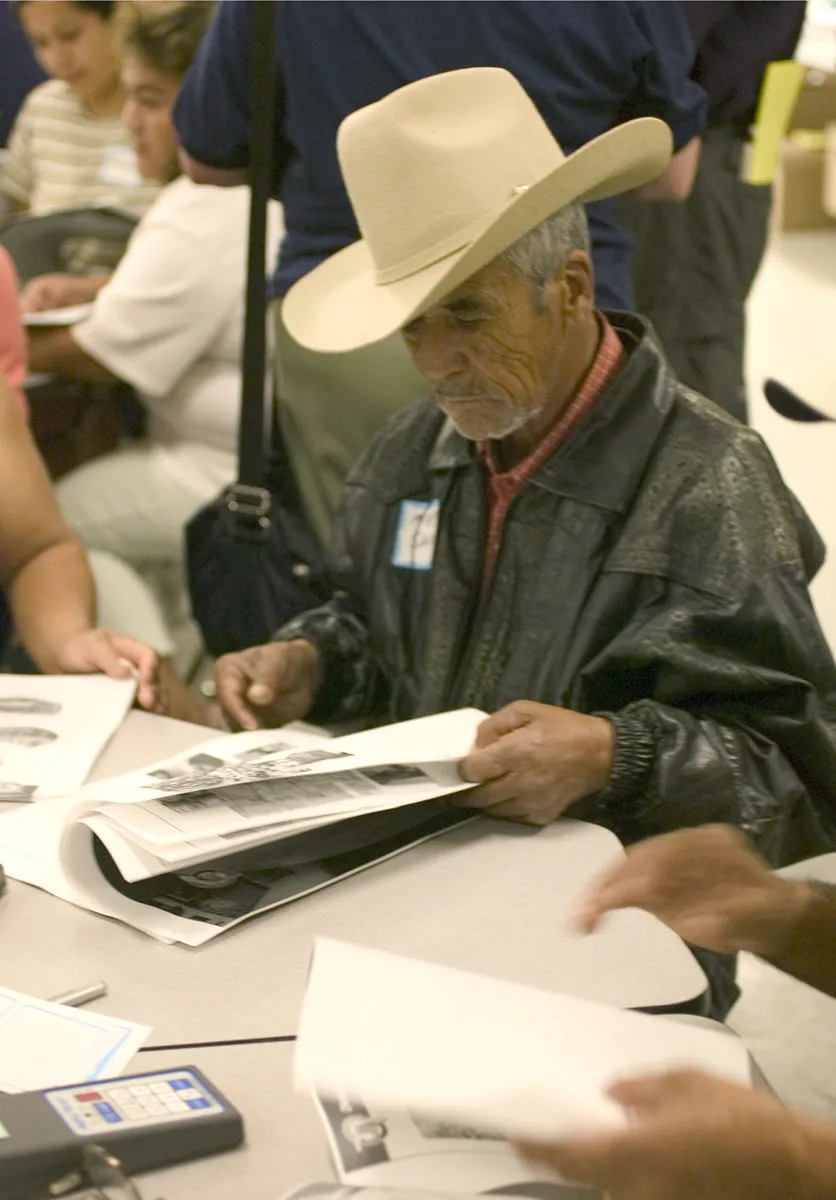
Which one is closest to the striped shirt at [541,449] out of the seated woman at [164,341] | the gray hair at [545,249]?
the gray hair at [545,249]

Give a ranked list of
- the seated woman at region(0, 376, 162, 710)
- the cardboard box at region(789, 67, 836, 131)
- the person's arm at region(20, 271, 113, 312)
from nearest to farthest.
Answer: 1. the seated woman at region(0, 376, 162, 710)
2. the cardboard box at region(789, 67, 836, 131)
3. the person's arm at region(20, 271, 113, 312)

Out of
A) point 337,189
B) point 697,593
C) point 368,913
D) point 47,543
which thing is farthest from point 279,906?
point 337,189

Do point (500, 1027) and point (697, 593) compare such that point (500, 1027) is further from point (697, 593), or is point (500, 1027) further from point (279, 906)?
point (697, 593)

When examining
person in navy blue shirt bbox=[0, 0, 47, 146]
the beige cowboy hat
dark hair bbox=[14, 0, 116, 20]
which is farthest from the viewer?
person in navy blue shirt bbox=[0, 0, 47, 146]

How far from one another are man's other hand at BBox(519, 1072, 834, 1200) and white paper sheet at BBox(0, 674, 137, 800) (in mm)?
832

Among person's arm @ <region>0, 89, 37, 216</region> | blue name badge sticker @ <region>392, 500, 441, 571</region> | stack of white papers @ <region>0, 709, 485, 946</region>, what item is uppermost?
stack of white papers @ <region>0, 709, 485, 946</region>

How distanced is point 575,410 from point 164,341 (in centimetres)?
147

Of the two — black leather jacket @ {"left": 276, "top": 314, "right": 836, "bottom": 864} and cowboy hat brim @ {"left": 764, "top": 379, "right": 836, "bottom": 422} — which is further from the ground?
cowboy hat brim @ {"left": 764, "top": 379, "right": 836, "bottom": 422}

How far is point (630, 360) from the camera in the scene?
170 cm

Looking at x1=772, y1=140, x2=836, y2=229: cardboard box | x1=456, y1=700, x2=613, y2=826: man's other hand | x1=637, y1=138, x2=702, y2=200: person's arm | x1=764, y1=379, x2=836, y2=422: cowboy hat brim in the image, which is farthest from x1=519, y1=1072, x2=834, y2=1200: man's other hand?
x1=772, y1=140, x2=836, y2=229: cardboard box

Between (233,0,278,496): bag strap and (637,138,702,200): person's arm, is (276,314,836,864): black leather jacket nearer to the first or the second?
(233,0,278,496): bag strap

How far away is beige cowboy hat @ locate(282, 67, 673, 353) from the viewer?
1.68 metres

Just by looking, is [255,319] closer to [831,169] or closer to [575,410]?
[575,410]

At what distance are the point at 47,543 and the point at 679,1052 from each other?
139 cm
